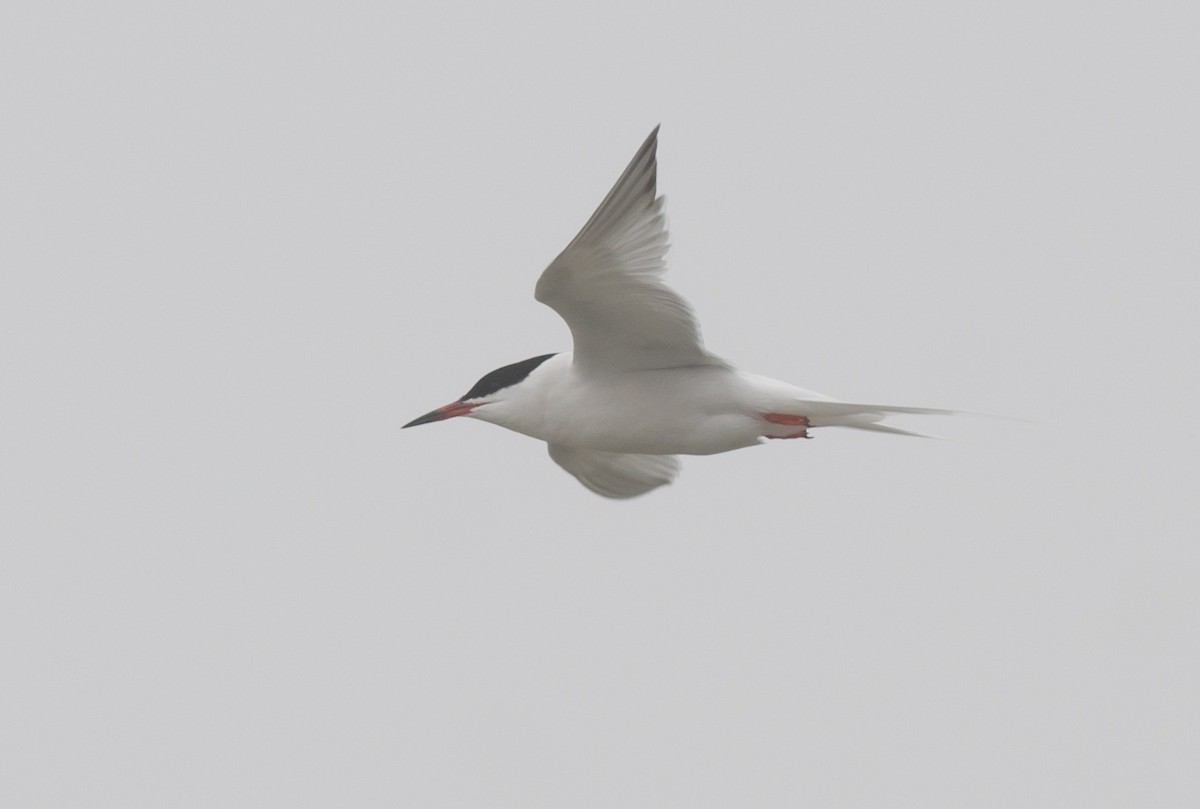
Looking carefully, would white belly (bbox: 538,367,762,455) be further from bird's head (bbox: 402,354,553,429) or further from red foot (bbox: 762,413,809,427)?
bird's head (bbox: 402,354,553,429)

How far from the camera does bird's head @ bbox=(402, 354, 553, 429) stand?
335 inches

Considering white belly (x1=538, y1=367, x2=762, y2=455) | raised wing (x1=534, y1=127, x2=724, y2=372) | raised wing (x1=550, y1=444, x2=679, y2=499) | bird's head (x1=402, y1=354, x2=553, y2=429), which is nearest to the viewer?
raised wing (x1=534, y1=127, x2=724, y2=372)

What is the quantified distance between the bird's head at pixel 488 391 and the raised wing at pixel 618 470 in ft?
2.21

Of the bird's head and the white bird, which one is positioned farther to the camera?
the bird's head

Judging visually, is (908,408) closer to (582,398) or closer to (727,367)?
(727,367)

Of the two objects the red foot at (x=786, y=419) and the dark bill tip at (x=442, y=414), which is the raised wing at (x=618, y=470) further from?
the red foot at (x=786, y=419)

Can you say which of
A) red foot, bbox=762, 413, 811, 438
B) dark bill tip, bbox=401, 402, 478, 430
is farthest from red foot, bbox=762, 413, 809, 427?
dark bill tip, bbox=401, 402, 478, 430

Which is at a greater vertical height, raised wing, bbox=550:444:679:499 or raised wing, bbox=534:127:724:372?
raised wing, bbox=534:127:724:372

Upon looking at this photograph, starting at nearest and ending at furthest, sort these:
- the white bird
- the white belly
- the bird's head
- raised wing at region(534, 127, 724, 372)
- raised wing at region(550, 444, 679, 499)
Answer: raised wing at region(534, 127, 724, 372)
the white bird
the white belly
the bird's head
raised wing at region(550, 444, 679, 499)

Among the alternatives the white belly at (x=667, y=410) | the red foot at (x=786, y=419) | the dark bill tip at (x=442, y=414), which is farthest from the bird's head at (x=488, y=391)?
the red foot at (x=786, y=419)

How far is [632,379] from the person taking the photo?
8180 millimetres

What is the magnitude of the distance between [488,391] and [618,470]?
1.07 meters

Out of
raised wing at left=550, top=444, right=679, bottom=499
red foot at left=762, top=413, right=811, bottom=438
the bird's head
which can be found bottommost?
raised wing at left=550, top=444, right=679, bottom=499

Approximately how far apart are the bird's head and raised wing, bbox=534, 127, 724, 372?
408mm
